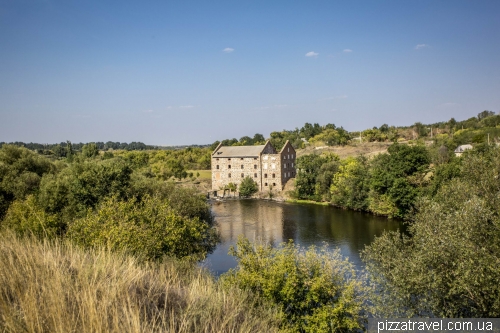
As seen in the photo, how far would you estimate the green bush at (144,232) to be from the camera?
567 inches

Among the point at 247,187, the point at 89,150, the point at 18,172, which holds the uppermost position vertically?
the point at 89,150

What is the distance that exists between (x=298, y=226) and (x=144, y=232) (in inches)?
809

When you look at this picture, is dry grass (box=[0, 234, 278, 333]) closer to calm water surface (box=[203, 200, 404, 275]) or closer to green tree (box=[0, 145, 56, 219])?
Result: calm water surface (box=[203, 200, 404, 275])

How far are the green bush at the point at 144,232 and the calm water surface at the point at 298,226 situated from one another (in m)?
5.08

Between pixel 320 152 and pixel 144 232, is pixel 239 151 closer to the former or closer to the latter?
pixel 320 152

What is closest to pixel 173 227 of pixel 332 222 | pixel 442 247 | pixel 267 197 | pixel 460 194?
pixel 442 247

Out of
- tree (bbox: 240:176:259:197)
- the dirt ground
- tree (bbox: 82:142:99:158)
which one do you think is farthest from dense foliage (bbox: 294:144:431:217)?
tree (bbox: 82:142:99:158)

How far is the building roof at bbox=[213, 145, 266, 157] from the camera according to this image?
55.4 m

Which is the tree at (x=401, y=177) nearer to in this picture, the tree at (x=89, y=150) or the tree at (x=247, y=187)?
the tree at (x=247, y=187)

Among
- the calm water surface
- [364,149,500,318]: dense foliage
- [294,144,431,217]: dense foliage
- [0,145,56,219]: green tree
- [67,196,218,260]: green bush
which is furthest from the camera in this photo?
[294,144,431,217]: dense foliage

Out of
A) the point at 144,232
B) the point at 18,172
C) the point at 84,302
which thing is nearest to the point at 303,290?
the point at 144,232

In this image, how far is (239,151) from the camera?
56.9 m

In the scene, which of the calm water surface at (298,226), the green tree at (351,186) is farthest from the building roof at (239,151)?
the green tree at (351,186)

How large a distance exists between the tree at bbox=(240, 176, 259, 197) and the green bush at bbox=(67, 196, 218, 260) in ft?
113
